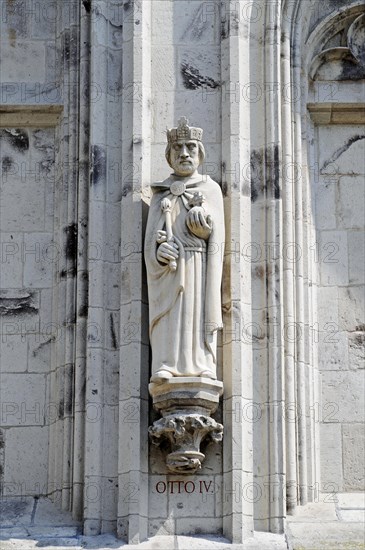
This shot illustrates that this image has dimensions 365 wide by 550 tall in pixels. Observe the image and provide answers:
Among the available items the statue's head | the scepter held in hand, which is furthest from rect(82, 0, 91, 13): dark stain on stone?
the scepter held in hand

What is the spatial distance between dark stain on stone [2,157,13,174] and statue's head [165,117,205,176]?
1783 millimetres

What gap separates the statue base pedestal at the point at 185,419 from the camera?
16938 mm

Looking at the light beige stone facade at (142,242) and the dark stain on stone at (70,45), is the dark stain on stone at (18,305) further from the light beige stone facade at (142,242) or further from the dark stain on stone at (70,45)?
the dark stain on stone at (70,45)

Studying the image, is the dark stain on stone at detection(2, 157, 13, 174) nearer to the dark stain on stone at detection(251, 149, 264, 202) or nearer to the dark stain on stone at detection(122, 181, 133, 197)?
the dark stain on stone at detection(122, 181, 133, 197)

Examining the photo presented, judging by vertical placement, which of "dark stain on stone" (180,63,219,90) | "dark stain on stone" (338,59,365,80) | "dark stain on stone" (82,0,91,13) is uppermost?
"dark stain on stone" (82,0,91,13)

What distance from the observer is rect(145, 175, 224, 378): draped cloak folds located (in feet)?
55.9

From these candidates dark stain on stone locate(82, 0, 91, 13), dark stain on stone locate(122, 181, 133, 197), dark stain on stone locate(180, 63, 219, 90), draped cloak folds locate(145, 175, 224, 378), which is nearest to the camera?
draped cloak folds locate(145, 175, 224, 378)

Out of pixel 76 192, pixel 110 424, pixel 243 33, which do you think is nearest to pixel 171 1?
pixel 243 33

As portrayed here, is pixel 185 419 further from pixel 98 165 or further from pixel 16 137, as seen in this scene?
pixel 16 137

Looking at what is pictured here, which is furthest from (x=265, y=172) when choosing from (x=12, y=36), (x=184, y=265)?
(x=12, y=36)

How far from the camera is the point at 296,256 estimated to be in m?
18.1

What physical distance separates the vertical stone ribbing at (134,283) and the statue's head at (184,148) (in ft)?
1.11

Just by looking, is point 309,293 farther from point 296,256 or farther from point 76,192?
point 76,192

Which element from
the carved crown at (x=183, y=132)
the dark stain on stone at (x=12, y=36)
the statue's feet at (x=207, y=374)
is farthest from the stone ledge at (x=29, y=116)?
the statue's feet at (x=207, y=374)
